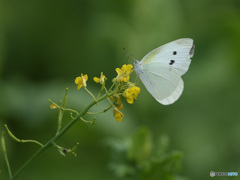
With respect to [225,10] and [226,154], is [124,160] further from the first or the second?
[225,10]

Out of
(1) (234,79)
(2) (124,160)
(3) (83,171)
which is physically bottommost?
(2) (124,160)

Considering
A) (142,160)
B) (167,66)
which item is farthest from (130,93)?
(142,160)

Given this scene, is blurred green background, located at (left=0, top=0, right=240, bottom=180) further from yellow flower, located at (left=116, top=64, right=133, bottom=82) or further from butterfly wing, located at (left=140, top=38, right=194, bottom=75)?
yellow flower, located at (left=116, top=64, right=133, bottom=82)

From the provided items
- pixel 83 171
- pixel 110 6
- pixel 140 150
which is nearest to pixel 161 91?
pixel 140 150

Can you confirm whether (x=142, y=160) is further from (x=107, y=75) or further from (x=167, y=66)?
(x=107, y=75)

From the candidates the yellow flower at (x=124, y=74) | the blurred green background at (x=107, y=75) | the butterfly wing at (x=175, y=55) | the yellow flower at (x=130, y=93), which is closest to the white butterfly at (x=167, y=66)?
the butterfly wing at (x=175, y=55)

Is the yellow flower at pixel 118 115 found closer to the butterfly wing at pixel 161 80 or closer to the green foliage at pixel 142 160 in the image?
the butterfly wing at pixel 161 80

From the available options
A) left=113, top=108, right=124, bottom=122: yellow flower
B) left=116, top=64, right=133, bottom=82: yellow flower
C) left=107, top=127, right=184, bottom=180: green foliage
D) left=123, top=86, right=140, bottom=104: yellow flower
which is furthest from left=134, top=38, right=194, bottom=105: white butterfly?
left=113, top=108, right=124, bottom=122: yellow flower
